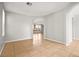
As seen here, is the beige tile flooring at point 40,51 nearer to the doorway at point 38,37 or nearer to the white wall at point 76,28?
the doorway at point 38,37

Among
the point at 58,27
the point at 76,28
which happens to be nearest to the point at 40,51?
the point at 58,27

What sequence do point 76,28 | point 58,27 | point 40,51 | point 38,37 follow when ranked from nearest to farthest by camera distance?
point 40,51, point 58,27, point 76,28, point 38,37

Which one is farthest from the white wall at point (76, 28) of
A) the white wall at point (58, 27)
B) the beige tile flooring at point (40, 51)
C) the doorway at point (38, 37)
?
the doorway at point (38, 37)

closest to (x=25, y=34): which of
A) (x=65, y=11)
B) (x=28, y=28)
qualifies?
(x=28, y=28)

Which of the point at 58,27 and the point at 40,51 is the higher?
the point at 58,27

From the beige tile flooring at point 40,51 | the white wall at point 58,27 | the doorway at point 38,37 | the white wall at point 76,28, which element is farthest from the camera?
the white wall at point 76,28

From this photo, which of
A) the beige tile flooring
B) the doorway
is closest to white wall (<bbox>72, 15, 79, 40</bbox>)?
the beige tile flooring

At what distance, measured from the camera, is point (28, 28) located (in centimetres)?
483

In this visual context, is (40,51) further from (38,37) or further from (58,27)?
(38,37)

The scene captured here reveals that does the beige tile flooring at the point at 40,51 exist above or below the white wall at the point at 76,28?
below

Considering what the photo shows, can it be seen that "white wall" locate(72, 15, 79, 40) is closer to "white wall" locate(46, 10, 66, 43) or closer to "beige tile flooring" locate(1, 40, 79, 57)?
"white wall" locate(46, 10, 66, 43)

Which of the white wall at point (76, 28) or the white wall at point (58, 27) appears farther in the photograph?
the white wall at point (76, 28)

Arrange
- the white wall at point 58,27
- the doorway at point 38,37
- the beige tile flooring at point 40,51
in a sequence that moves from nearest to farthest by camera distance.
A: the beige tile flooring at point 40,51 → the white wall at point 58,27 → the doorway at point 38,37

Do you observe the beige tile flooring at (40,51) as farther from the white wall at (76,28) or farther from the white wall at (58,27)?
the white wall at (76,28)
